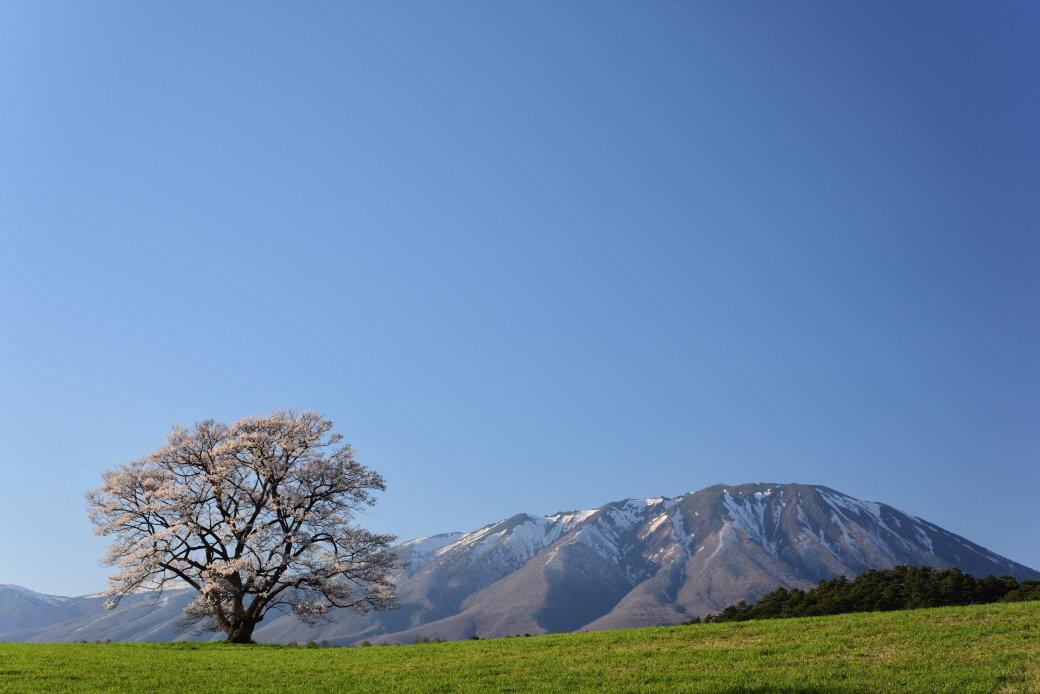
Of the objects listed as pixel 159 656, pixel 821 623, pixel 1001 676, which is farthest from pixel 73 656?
pixel 1001 676

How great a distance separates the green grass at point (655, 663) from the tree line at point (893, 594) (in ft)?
93.0

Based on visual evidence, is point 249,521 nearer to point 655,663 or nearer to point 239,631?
point 239,631

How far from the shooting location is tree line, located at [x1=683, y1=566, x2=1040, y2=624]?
2657 inches

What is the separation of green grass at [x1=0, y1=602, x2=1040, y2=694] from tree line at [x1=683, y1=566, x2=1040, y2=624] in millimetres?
28355

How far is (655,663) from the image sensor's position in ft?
95.7

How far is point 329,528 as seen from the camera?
171 feet

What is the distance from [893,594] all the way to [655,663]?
59.0 meters

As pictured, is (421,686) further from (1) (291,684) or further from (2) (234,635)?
(2) (234,635)

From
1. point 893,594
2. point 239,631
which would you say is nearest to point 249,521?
point 239,631

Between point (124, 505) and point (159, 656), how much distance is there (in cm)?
1649

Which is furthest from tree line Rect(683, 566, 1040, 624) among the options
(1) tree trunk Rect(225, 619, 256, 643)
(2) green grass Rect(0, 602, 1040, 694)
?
(1) tree trunk Rect(225, 619, 256, 643)

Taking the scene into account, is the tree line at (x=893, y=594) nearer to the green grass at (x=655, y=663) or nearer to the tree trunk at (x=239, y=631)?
the green grass at (x=655, y=663)

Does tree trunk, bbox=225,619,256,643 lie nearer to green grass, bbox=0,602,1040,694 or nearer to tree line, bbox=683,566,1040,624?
green grass, bbox=0,602,1040,694

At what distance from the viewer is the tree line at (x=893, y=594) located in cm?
6750
